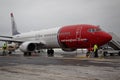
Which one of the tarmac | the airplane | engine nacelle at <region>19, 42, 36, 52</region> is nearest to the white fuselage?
the airplane

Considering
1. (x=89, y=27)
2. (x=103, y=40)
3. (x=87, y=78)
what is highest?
(x=89, y=27)

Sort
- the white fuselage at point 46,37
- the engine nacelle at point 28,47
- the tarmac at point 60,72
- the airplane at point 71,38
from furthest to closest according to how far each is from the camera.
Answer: the engine nacelle at point 28,47, the white fuselage at point 46,37, the airplane at point 71,38, the tarmac at point 60,72

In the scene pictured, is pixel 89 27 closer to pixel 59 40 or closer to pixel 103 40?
→ pixel 103 40

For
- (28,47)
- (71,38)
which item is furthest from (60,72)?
(28,47)

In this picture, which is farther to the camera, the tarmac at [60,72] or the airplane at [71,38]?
the airplane at [71,38]

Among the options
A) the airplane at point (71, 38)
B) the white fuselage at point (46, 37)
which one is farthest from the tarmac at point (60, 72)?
the white fuselage at point (46, 37)

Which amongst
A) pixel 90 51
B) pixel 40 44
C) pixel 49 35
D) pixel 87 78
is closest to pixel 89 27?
pixel 90 51

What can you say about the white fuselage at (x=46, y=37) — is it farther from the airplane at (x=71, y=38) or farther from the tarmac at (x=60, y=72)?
the tarmac at (x=60, y=72)

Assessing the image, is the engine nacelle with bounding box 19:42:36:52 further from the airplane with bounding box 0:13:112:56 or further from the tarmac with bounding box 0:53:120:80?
the tarmac with bounding box 0:53:120:80

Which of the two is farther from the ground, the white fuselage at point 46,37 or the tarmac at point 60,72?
the white fuselage at point 46,37

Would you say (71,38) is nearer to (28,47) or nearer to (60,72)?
(28,47)

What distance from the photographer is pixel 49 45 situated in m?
26.9

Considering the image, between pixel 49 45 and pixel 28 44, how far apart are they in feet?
8.53

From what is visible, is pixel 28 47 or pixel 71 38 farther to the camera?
pixel 28 47
